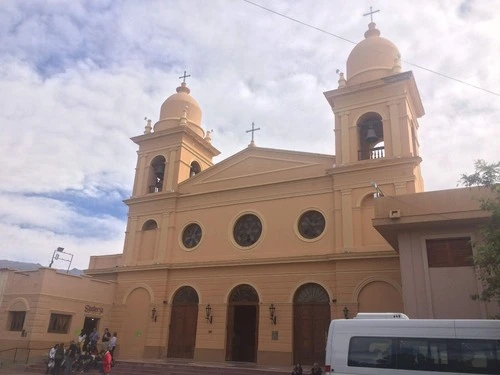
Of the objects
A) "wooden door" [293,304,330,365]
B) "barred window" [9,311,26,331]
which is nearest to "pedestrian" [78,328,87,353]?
"barred window" [9,311,26,331]

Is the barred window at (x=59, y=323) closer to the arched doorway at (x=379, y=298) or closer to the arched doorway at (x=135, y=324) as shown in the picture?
the arched doorway at (x=135, y=324)

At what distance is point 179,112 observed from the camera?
85.8 feet

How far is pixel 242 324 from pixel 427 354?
13.6 m

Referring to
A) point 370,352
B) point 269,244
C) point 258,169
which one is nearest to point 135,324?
point 269,244

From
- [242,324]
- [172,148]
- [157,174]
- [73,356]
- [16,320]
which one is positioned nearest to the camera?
[73,356]

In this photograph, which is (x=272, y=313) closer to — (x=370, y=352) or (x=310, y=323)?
(x=310, y=323)

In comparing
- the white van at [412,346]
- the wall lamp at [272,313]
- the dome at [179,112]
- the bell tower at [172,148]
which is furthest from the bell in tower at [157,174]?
the white van at [412,346]

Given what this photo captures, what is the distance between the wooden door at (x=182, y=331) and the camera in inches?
793

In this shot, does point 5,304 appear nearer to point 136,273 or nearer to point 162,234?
point 136,273

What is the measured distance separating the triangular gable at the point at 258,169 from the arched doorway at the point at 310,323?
518 centimetres

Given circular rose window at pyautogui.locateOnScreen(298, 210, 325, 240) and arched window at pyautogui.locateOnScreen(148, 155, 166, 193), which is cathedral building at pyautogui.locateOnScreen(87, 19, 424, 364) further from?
arched window at pyautogui.locateOnScreen(148, 155, 166, 193)

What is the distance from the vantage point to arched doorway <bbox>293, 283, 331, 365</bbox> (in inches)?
686

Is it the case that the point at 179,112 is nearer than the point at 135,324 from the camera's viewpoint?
No

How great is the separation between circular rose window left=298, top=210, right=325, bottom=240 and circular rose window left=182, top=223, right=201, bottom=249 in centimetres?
548
